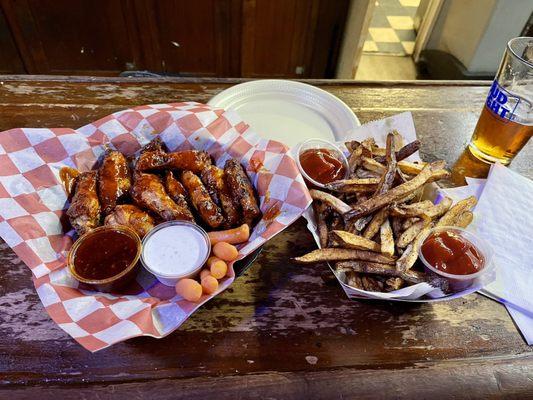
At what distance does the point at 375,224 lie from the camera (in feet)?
5.21

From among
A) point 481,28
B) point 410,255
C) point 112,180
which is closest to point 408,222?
point 410,255

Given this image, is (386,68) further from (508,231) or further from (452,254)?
(452,254)

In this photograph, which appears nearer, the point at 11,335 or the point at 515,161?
the point at 11,335

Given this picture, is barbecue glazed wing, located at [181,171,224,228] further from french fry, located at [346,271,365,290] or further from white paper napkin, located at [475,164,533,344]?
white paper napkin, located at [475,164,533,344]

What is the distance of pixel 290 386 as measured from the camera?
1338mm

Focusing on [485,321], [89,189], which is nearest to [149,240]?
[89,189]

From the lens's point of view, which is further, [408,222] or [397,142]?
[397,142]

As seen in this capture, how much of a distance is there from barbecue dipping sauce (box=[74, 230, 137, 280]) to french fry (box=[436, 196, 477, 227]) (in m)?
1.16

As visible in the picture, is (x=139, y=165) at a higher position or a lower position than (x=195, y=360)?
higher

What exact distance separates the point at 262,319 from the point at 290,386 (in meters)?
0.24

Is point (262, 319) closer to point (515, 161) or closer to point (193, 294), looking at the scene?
point (193, 294)

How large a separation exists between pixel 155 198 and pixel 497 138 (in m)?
1.60

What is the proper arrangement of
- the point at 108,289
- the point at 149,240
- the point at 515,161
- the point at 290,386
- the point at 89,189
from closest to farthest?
the point at 290,386, the point at 108,289, the point at 149,240, the point at 89,189, the point at 515,161

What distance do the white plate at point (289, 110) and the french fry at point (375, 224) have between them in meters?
0.68
